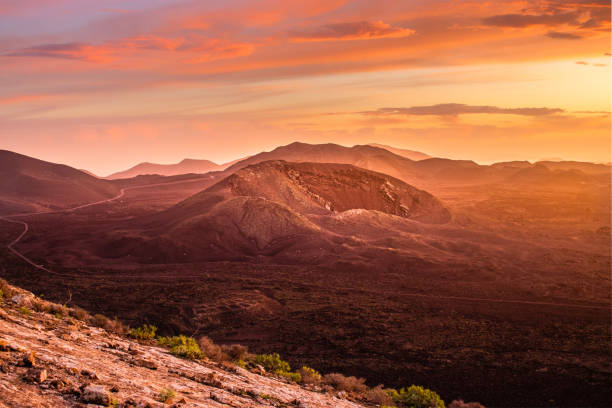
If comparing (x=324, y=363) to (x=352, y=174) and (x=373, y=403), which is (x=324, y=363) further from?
(x=352, y=174)

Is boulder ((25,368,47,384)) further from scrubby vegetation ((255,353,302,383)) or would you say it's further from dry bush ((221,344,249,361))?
scrubby vegetation ((255,353,302,383))

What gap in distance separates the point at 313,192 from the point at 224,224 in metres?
25.0

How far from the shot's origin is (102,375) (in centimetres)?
713

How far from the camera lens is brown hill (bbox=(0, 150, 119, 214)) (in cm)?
10844

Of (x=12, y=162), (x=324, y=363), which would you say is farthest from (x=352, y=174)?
(x=12, y=162)

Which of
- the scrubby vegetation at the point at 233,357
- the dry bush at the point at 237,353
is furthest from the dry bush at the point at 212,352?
the dry bush at the point at 237,353

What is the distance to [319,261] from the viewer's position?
49969mm

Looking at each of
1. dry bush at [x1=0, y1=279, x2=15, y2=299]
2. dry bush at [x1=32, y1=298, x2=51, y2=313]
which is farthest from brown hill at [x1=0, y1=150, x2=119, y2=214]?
dry bush at [x1=32, y1=298, x2=51, y2=313]

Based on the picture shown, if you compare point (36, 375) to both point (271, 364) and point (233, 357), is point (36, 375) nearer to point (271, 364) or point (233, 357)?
point (233, 357)

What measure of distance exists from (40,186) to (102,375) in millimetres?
134223

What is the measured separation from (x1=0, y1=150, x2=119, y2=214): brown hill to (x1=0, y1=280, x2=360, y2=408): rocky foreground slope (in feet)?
331

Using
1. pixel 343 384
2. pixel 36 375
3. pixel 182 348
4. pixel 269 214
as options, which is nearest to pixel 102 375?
pixel 36 375

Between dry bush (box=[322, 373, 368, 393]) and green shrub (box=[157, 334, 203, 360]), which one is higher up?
green shrub (box=[157, 334, 203, 360])

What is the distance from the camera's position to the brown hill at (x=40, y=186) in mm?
108438
